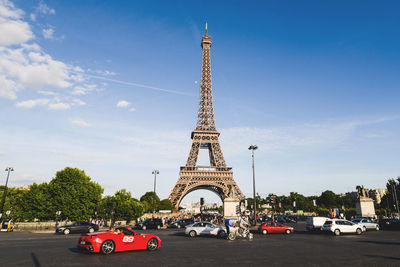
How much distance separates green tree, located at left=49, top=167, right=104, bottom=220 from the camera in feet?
162

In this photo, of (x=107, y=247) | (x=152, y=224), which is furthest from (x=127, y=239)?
(x=152, y=224)

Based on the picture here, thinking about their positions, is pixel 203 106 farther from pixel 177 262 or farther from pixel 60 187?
pixel 177 262

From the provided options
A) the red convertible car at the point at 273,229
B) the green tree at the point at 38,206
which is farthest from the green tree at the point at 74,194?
the red convertible car at the point at 273,229

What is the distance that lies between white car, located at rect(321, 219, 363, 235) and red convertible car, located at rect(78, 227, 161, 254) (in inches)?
648

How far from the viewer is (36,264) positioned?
9281 mm

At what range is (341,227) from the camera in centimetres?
2208

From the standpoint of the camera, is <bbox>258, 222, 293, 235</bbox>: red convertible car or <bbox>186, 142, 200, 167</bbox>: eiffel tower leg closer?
<bbox>258, 222, 293, 235</bbox>: red convertible car

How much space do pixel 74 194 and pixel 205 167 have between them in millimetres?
32027

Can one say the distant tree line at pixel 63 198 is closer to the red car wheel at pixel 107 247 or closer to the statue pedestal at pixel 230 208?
the statue pedestal at pixel 230 208

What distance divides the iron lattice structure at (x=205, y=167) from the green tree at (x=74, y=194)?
18233 millimetres

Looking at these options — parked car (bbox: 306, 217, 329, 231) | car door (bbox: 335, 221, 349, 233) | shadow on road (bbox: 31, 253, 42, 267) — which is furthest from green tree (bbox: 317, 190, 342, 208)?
shadow on road (bbox: 31, 253, 42, 267)

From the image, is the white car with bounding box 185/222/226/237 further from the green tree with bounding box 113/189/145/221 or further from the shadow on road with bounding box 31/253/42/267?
the green tree with bounding box 113/189/145/221

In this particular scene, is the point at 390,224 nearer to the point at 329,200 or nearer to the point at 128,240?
the point at 128,240

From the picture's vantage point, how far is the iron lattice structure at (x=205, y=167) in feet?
210
